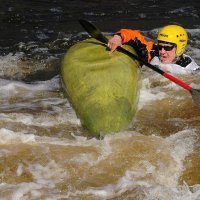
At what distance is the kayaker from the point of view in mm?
5969

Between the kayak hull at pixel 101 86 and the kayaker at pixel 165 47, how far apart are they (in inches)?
6.3

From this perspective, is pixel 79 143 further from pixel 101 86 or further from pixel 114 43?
pixel 114 43

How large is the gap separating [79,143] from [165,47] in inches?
72.9

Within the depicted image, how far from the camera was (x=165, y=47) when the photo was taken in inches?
236

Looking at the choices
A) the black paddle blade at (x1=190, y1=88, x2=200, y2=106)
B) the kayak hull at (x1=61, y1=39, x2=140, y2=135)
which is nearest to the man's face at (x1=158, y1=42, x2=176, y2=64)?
the kayak hull at (x1=61, y1=39, x2=140, y2=135)

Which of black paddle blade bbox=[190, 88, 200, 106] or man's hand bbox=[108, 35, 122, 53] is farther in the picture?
man's hand bbox=[108, 35, 122, 53]

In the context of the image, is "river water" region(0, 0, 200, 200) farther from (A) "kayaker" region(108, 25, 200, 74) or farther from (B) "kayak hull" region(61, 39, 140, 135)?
(A) "kayaker" region(108, 25, 200, 74)

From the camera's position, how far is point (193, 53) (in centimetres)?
805

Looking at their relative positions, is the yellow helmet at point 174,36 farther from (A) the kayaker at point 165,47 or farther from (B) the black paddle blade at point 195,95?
(B) the black paddle blade at point 195,95

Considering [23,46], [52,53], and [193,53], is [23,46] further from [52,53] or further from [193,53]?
[193,53]

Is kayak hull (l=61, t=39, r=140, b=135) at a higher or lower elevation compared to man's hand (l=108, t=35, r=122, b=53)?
lower

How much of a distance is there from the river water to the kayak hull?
167 mm

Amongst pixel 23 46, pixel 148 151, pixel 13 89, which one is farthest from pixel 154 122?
pixel 23 46

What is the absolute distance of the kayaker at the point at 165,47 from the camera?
19.6 ft
